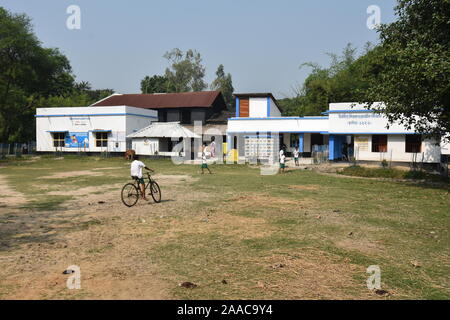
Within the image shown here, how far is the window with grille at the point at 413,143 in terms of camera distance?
2806 cm

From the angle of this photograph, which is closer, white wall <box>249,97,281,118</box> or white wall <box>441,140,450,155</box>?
white wall <box>441,140,450,155</box>

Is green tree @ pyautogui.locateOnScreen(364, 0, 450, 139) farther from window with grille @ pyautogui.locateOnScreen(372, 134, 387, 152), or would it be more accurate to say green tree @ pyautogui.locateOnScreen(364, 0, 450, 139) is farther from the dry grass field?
window with grille @ pyautogui.locateOnScreen(372, 134, 387, 152)

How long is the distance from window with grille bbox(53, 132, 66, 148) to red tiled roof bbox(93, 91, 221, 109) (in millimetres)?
8315

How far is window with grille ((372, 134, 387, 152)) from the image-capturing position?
29141 millimetres

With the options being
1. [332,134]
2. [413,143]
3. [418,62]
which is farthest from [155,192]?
[413,143]

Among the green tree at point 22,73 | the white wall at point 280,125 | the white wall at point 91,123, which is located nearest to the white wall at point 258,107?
the white wall at point 280,125

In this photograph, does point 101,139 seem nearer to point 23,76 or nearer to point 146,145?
point 146,145

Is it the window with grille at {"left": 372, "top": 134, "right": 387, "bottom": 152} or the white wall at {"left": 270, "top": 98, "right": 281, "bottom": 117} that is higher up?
the white wall at {"left": 270, "top": 98, "right": 281, "bottom": 117}

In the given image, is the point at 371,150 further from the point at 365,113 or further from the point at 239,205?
the point at 239,205

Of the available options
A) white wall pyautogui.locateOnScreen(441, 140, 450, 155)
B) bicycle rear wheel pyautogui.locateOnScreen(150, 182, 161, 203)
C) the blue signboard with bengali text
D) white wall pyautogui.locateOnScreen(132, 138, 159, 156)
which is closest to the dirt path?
bicycle rear wheel pyautogui.locateOnScreen(150, 182, 161, 203)

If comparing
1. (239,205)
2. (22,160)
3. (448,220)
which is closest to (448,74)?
(448,220)

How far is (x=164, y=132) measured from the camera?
38.8 metres

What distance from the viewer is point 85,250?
7.45 meters

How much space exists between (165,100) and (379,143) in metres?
28.8
